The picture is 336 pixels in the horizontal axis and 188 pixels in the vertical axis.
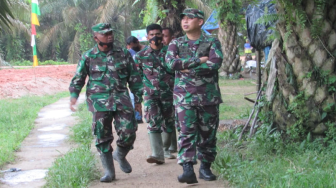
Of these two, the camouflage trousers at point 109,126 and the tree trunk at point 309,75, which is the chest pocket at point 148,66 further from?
→ the tree trunk at point 309,75

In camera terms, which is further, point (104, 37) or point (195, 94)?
point (104, 37)

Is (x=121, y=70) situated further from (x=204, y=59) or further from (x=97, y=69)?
(x=204, y=59)

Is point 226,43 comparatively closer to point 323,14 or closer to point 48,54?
point 323,14

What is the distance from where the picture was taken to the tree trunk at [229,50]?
68.0 feet

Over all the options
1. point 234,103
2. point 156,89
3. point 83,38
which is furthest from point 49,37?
point 156,89

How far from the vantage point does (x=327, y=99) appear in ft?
17.3

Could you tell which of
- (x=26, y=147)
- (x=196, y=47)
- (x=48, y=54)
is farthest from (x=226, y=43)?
(x=48, y=54)

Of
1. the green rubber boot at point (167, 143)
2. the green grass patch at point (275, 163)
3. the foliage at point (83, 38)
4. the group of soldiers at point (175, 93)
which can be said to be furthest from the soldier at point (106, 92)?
the foliage at point (83, 38)

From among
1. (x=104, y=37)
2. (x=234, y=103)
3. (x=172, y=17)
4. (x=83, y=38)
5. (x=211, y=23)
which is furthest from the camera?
(x=83, y=38)

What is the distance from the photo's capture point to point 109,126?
490 cm

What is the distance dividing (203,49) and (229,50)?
16.7 m

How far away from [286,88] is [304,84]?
0.24 metres

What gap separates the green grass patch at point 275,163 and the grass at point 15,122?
10.3ft

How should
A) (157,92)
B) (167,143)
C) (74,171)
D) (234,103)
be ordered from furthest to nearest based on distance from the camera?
(234,103) → (167,143) → (157,92) → (74,171)
